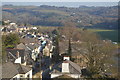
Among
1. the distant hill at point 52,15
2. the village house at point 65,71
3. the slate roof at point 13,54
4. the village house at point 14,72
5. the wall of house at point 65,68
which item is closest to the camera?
the village house at point 14,72

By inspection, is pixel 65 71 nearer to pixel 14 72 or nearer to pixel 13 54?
pixel 14 72

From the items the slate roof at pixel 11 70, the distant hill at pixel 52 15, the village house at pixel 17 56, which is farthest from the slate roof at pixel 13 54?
the distant hill at pixel 52 15

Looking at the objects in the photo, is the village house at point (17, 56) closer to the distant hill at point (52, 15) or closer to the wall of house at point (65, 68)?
the wall of house at point (65, 68)

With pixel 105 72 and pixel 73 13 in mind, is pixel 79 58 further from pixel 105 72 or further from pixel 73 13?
pixel 73 13

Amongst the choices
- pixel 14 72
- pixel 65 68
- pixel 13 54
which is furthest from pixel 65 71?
pixel 13 54

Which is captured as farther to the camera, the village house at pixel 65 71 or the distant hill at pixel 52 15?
the distant hill at pixel 52 15

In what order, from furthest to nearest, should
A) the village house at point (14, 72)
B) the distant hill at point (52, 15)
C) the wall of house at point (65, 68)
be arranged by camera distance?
1. the distant hill at point (52, 15)
2. the wall of house at point (65, 68)
3. the village house at point (14, 72)

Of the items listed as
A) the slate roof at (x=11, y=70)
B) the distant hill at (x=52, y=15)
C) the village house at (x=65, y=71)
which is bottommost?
the village house at (x=65, y=71)

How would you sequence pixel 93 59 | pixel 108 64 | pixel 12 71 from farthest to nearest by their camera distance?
pixel 108 64 → pixel 93 59 → pixel 12 71

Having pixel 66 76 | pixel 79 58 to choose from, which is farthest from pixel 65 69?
pixel 79 58

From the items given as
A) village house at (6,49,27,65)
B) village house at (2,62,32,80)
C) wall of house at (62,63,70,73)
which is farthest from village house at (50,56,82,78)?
village house at (6,49,27,65)

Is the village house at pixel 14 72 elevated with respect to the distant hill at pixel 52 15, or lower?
lower
